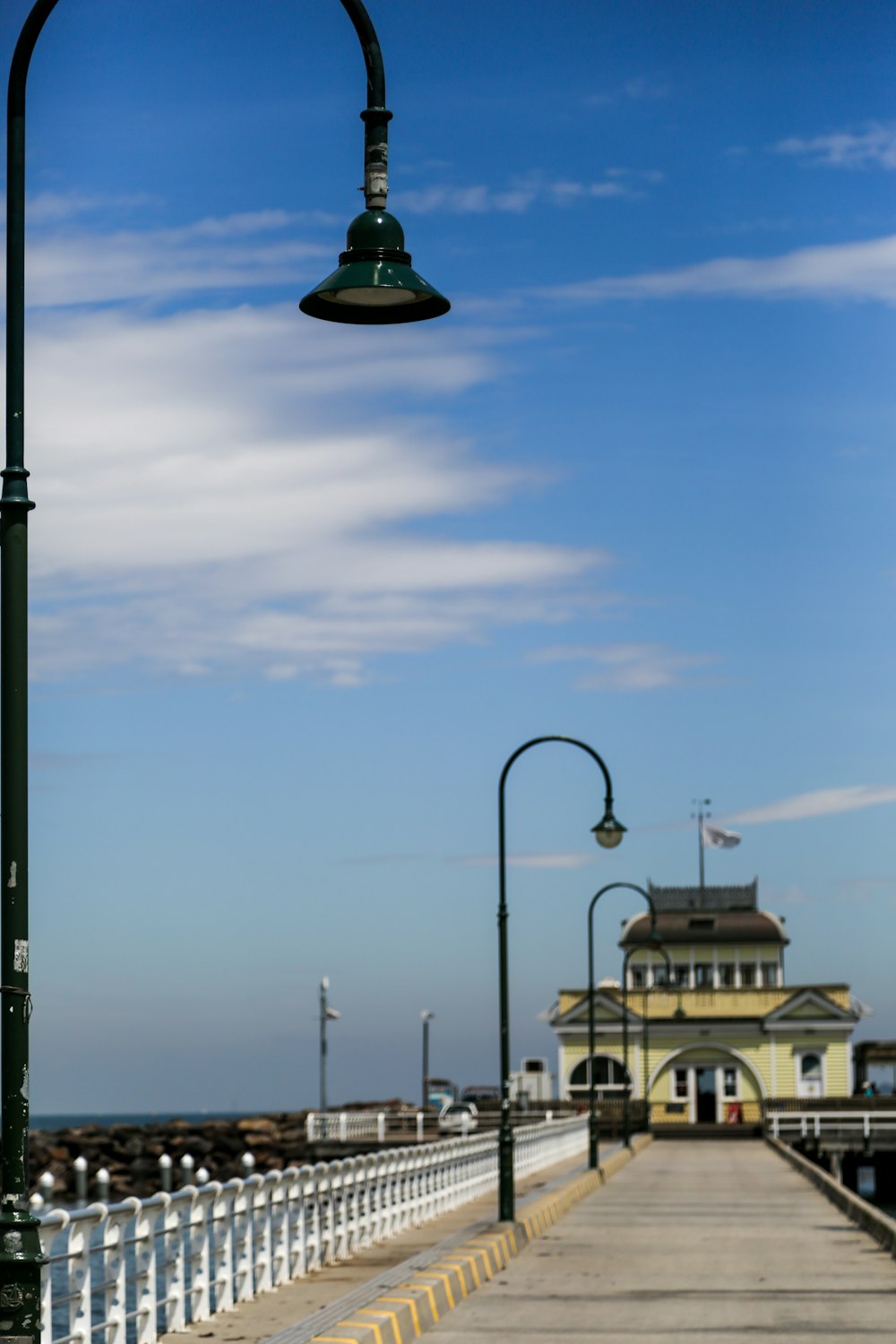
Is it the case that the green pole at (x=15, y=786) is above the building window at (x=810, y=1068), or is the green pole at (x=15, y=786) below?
above

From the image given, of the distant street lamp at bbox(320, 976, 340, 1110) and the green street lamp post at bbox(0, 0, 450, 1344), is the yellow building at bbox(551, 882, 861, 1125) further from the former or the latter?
the green street lamp post at bbox(0, 0, 450, 1344)

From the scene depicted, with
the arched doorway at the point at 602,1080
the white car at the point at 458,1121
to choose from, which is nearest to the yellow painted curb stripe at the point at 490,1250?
the white car at the point at 458,1121

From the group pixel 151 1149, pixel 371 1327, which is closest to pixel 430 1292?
pixel 371 1327

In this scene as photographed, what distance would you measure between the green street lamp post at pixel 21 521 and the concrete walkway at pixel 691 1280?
6.85 meters

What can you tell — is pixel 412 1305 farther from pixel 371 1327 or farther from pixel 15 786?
pixel 15 786

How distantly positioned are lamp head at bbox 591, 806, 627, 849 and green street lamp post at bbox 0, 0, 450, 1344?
21867mm

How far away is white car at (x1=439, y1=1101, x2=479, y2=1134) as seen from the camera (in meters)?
68.4

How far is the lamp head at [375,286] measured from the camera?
30.8 ft

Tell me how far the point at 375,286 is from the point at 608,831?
22340 mm

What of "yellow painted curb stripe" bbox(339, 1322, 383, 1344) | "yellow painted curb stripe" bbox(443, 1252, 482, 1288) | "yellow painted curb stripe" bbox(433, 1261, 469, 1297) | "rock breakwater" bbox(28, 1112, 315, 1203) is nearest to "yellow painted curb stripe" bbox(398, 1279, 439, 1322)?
"yellow painted curb stripe" bbox(433, 1261, 469, 1297)

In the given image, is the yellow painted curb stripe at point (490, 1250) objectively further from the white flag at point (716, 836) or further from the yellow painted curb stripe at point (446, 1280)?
the white flag at point (716, 836)

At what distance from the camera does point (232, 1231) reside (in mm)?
16406

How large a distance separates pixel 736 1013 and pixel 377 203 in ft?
240

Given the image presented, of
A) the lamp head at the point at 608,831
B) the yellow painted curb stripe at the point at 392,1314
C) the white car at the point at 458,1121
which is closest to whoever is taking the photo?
the yellow painted curb stripe at the point at 392,1314
